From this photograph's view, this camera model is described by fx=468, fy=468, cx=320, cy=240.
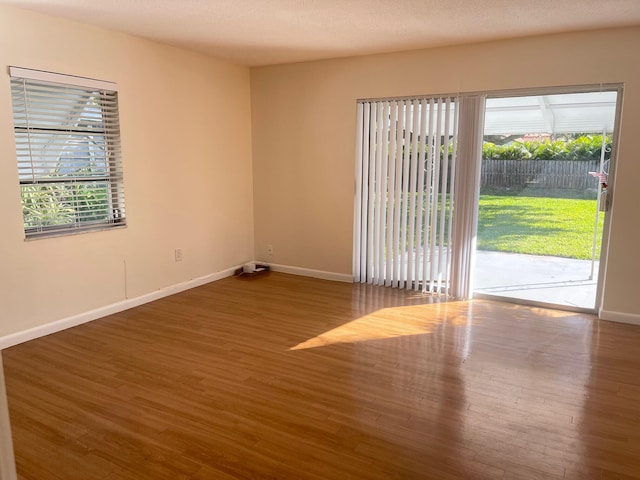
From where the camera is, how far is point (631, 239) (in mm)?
3971

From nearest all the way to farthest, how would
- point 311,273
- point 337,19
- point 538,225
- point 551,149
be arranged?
1. point 337,19
2. point 551,149
3. point 538,225
4. point 311,273

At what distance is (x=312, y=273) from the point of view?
5.65m

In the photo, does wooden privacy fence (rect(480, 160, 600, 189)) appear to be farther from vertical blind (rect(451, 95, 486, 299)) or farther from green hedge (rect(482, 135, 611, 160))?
vertical blind (rect(451, 95, 486, 299))

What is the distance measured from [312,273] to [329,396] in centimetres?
292

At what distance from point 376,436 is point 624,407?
148 cm

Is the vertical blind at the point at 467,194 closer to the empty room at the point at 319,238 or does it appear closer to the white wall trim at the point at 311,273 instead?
the empty room at the point at 319,238

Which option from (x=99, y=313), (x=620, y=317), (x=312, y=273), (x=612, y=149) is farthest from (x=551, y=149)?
(x=99, y=313)

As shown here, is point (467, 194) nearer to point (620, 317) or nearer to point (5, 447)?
point (620, 317)

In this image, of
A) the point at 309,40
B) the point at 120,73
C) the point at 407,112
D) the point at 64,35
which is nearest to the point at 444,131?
the point at 407,112

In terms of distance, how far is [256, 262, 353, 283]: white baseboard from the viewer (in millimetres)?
5445

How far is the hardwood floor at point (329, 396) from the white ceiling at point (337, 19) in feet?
8.07

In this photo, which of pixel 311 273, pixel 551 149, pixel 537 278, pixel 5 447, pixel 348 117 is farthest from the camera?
pixel 311 273

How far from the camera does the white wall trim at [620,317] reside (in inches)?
158

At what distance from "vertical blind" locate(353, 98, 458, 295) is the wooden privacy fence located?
1.22 ft
